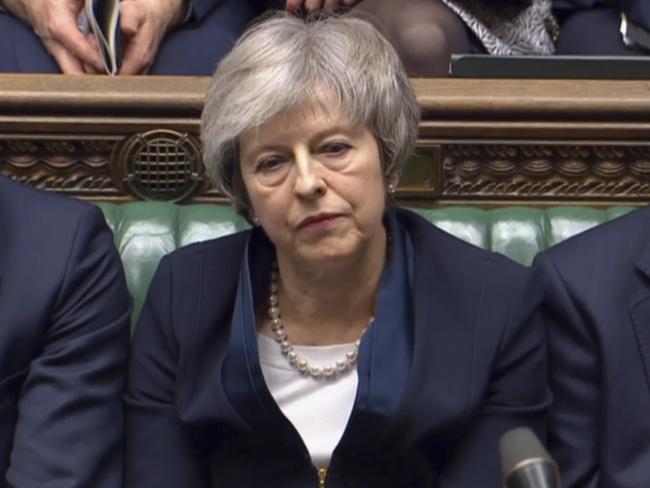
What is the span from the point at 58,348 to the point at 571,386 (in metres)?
0.53

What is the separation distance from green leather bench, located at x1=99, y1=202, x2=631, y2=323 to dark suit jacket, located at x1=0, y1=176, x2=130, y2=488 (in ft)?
0.70

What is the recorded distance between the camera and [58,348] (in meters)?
1.56

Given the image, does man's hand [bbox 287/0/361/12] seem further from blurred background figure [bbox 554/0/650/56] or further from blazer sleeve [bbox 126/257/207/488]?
blazer sleeve [bbox 126/257/207/488]

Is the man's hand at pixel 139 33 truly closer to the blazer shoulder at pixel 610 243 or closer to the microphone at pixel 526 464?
the blazer shoulder at pixel 610 243

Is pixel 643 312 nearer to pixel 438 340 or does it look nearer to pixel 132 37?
pixel 438 340

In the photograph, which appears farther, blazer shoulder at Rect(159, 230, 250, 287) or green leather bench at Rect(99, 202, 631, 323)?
green leather bench at Rect(99, 202, 631, 323)

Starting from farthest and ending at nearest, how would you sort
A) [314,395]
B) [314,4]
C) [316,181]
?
[314,4], [314,395], [316,181]

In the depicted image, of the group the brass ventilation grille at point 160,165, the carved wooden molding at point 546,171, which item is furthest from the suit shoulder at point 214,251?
the carved wooden molding at point 546,171

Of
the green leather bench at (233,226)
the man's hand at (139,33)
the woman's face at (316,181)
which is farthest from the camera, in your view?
the man's hand at (139,33)

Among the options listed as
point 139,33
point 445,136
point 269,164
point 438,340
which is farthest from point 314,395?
point 139,33

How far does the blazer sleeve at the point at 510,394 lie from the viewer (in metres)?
1.51

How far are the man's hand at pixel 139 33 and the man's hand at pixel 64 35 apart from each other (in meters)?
0.04

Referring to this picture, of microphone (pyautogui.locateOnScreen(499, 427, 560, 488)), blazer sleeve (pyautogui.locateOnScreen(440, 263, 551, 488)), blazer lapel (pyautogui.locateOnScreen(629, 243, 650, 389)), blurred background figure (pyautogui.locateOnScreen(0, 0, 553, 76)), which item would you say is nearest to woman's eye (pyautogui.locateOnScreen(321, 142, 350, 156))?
blazer sleeve (pyautogui.locateOnScreen(440, 263, 551, 488))

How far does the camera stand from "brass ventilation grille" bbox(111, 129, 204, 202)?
186cm
